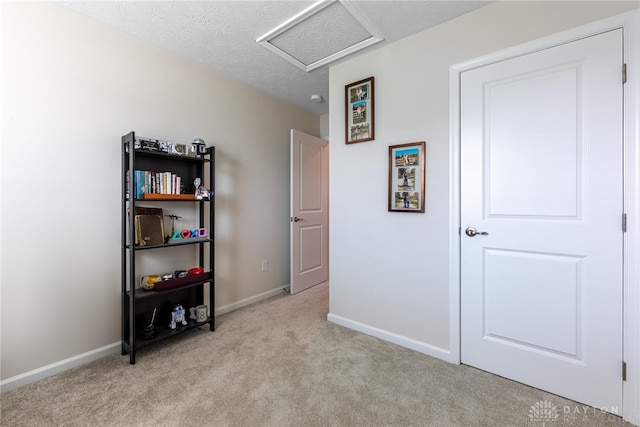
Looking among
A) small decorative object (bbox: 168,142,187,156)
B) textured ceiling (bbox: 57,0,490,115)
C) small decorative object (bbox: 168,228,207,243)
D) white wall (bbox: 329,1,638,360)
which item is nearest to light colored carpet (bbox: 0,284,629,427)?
white wall (bbox: 329,1,638,360)

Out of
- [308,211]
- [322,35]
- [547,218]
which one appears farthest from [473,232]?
[308,211]

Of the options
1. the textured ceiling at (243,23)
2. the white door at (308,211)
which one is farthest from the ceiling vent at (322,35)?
the white door at (308,211)

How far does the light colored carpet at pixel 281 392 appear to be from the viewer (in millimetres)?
1370

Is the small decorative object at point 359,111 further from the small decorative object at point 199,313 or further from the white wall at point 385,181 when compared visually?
the small decorative object at point 199,313

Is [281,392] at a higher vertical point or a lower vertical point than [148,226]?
lower

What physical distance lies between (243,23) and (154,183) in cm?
132

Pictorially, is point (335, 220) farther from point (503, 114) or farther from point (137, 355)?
point (137, 355)

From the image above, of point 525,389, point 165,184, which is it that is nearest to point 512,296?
point 525,389

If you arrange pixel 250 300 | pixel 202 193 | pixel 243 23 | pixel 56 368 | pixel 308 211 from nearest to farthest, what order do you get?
pixel 56 368
pixel 243 23
pixel 202 193
pixel 250 300
pixel 308 211

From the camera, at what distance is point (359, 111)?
2301mm

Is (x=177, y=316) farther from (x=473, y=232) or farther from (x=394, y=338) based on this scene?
(x=473, y=232)

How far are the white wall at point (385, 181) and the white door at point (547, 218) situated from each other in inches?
6.0

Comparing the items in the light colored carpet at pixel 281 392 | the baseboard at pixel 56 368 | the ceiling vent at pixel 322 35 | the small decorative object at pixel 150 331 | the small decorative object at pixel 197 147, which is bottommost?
the light colored carpet at pixel 281 392

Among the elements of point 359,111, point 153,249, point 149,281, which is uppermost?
point 359,111
